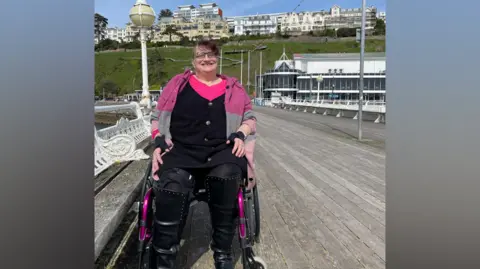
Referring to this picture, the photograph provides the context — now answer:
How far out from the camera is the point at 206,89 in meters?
1.87

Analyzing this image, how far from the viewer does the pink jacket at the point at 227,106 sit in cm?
184

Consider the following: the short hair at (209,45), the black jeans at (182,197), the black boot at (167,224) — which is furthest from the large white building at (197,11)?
the black boot at (167,224)

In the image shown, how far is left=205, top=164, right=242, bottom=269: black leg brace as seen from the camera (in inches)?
71.4

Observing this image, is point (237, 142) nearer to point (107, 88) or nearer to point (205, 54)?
point (205, 54)

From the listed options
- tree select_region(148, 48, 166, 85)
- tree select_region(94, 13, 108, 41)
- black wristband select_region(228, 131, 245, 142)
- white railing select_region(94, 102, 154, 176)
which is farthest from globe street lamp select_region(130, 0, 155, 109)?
black wristband select_region(228, 131, 245, 142)

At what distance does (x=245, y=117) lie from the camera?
1941 millimetres

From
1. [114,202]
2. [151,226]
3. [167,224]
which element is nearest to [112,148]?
[114,202]

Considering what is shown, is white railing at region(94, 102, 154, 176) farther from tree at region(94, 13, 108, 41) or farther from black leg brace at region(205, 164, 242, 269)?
black leg brace at region(205, 164, 242, 269)

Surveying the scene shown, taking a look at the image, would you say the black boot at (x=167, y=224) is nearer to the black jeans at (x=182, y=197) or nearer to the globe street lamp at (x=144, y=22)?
the black jeans at (x=182, y=197)

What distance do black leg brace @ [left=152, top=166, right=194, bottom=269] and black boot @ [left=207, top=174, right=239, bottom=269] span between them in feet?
0.39

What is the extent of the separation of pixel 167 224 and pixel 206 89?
2.18 ft

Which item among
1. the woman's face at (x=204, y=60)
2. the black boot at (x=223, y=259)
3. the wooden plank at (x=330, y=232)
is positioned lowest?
the wooden plank at (x=330, y=232)
